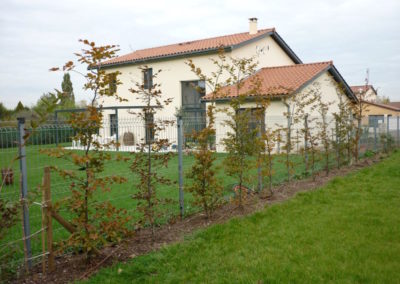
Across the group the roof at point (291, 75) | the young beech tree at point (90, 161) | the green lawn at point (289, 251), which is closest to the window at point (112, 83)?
the young beech tree at point (90, 161)

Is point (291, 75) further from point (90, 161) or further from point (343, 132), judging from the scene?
point (90, 161)

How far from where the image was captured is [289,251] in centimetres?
481

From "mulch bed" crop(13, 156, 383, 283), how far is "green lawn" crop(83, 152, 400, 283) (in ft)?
0.78

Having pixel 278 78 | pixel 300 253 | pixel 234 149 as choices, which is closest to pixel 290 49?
pixel 278 78

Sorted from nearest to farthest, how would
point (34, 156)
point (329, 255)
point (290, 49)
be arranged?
point (329, 255)
point (34, 156)
point (290, 49)

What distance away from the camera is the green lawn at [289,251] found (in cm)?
414

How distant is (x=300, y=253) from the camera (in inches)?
186

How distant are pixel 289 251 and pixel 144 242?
2.04m

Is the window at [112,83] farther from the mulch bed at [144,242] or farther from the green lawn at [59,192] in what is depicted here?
the mulch bed at [144,242]

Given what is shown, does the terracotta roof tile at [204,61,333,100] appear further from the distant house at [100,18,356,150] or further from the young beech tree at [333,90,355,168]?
the young beech tree at [333,90,355,168]

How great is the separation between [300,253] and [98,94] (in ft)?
10.4

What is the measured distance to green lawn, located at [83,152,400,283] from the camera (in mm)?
4141

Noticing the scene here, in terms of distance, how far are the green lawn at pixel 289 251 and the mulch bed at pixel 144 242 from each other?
0.24 metres

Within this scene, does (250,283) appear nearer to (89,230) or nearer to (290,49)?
(89,230)
